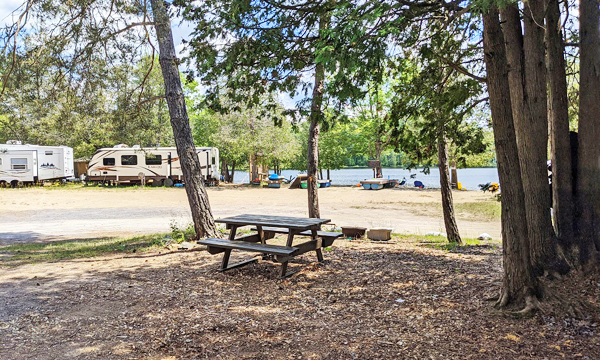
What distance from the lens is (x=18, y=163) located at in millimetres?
25125

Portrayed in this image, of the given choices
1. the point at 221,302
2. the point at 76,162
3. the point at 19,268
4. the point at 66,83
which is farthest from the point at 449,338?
the point at 76,162

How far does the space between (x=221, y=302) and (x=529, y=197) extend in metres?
3.21

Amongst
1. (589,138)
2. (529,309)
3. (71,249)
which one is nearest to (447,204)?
Result: (589,138)

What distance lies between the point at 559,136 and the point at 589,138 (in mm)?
248

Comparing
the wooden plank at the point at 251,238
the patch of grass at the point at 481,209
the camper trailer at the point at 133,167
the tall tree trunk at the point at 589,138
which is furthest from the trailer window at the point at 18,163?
the tall tree trunk at the point at 589,138

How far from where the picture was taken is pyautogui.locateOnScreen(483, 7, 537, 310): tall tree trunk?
3.53m

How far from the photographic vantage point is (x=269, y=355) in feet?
9.89

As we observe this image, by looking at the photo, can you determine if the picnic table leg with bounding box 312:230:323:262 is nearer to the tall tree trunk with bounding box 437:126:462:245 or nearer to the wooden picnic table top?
the wooden picnic table top

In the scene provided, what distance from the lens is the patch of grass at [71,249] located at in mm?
6976

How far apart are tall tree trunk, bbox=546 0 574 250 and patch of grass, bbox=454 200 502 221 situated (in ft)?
32.5

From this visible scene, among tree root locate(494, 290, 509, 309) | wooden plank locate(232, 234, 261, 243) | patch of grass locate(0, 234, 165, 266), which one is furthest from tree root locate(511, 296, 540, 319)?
Result: patch of grass locate(0, 234, 165, 266)

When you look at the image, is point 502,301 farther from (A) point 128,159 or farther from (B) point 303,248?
(A) point 128,159

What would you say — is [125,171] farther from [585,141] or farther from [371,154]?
[585,141]

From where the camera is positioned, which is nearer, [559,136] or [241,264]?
[559,136]
